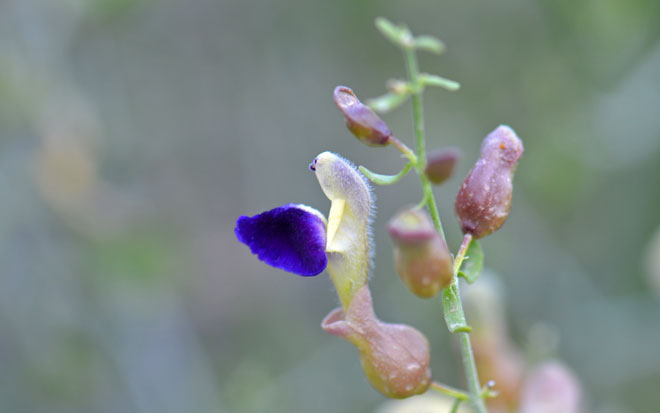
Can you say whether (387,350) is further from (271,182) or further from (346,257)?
(271,182)

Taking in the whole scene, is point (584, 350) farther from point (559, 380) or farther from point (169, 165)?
point (169, 165)

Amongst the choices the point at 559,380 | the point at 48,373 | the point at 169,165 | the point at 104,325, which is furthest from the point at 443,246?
the point at 169,165

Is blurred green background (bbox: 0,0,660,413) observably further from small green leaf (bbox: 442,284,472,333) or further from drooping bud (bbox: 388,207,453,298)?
drooping bud (bbox: 388,207,453,298)

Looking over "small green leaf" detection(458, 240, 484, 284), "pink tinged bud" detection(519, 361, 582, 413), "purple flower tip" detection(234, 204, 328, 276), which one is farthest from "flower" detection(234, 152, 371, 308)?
"pink tinged bud" detection(519, 361, 582, 413)

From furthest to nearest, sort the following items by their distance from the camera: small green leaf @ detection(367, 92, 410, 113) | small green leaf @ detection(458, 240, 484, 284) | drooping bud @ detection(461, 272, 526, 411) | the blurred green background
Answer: the blurred green background
drooping bud @ detection(461, 272, 526, 411)
small green leaf @ detection(458, 240, 484, 284)
small green leaf @ detection(367, 92, 410, 113)

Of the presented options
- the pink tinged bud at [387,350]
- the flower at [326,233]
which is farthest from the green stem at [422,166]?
the flower at [326,233]
